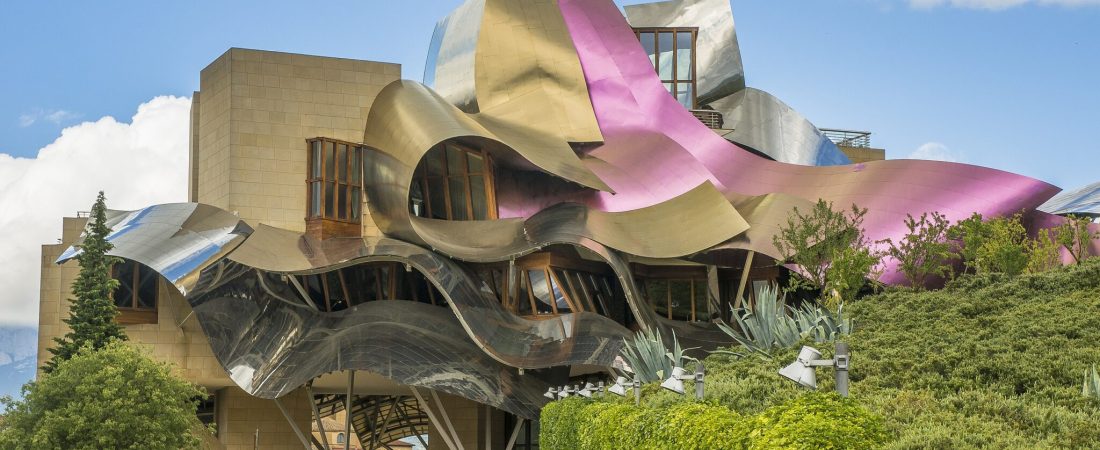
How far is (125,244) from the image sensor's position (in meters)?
34.8

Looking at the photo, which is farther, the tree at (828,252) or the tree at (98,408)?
the tree at (98,408)

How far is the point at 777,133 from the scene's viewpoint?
136ft

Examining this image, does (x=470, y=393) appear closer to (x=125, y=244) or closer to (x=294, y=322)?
(x=294, y=322)

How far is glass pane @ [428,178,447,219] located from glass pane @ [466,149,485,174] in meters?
0.90

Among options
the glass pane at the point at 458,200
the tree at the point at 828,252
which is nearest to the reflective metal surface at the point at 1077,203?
the tree at the point at 828,252

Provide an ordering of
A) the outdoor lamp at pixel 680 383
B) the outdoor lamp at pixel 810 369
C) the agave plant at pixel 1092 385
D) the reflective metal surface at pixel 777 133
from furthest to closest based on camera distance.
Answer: the reflective metal surface at pixel 777 133, the outdoor lamp at pixel 680 383, the agave plant at pixel 1092 385, the outdoor lamp at pixel 810 369

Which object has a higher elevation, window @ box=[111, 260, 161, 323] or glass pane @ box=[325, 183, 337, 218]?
glass pane @ box=[325, 183, 337, 218]

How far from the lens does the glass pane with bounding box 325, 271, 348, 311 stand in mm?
35781

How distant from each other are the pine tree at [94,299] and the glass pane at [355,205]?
21.0ft

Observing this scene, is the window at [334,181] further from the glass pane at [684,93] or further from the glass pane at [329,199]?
the glass pane at [684,93]

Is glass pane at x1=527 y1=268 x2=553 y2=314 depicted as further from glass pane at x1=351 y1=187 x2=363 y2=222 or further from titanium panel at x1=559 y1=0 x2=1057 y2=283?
glass pane at x1=351 y1=187 x2=363 y2=222

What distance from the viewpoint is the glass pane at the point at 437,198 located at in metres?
36.1

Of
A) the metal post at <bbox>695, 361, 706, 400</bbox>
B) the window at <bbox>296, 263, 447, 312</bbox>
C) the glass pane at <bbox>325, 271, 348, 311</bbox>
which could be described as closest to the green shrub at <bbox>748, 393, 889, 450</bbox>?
the metal post at <bbox>695, 361, 706, 400</bbox>

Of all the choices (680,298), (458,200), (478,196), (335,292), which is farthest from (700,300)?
(335,292)
